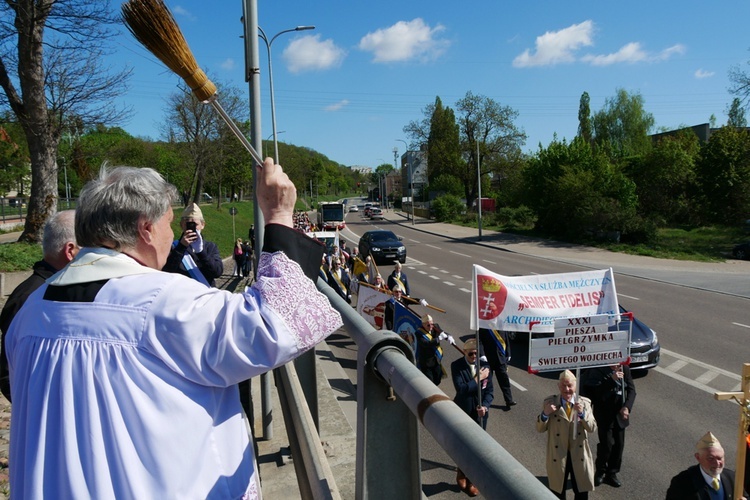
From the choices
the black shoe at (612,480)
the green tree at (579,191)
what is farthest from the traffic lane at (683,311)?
the green tree at (579,191)

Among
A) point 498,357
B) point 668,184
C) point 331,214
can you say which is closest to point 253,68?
point 498,357

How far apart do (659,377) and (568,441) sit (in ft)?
17.2

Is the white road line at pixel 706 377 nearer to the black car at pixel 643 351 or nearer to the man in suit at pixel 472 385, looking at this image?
the black car at pixel 643 351

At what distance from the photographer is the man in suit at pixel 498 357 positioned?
891 centimetres

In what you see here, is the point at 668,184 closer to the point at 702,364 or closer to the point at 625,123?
the point at 625,123

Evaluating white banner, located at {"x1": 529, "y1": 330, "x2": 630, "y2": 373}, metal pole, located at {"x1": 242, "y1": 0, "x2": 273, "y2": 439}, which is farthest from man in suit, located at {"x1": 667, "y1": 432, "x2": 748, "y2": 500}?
metal pole, located at {"x1": 242, "y1": 0, "x2": 273, "y2": 439}

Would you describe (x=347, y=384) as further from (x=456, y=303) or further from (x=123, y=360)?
(x=456, y=303)

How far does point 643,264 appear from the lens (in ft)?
95.1

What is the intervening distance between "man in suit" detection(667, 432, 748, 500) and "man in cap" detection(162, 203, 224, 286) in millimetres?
3979

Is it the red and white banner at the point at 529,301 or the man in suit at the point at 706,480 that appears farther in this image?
the red and white banner at the point at 529,301

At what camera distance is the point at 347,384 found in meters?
8.01

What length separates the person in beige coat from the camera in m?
5.87

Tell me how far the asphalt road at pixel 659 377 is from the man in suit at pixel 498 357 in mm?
260

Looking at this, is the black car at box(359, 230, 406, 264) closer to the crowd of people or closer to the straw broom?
the straw broom
